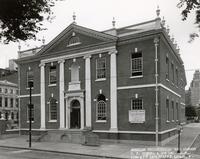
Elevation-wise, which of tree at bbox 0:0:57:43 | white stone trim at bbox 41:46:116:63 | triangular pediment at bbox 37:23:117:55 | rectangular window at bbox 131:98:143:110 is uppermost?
triangular pediment at bbox 37:23:117:55

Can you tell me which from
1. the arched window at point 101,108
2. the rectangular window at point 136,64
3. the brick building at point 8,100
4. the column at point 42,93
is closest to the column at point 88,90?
the arched window at point 101,108

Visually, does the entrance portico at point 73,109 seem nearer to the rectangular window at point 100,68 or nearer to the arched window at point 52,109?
the arched window at point 52,109

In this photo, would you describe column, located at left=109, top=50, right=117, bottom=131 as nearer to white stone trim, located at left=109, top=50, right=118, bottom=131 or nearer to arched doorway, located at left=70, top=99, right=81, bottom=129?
white stone trim, located at left=109, top=50, right=118, bottom=131

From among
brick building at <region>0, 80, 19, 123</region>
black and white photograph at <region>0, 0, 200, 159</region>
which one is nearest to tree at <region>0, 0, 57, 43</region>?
black and white photograph at <region>0, 0, 200, 159</region>

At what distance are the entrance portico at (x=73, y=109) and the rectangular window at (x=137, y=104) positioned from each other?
574 cm

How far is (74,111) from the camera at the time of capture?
30172 millimetres

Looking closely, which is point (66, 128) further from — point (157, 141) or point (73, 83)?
point (157, 141)

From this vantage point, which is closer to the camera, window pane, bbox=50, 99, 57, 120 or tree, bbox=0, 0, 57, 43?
tree, bbox=0, 0, 57, 43

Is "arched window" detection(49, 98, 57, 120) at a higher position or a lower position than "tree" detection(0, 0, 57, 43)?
lower

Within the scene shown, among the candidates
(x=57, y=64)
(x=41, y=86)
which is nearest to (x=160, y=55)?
(x=57, y=64)

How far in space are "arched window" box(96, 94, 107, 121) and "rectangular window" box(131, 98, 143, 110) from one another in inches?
115

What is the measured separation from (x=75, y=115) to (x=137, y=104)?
24.0ft

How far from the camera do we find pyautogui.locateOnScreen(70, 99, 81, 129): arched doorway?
29831mm

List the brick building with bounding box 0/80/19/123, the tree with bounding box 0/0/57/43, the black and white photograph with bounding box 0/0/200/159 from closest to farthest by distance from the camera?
the tree with bounding box 0/0/57/43
the black and white photograph with bounding box 0/0/200/159
the brick building with bounding box 0/80/19/123
